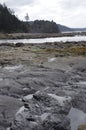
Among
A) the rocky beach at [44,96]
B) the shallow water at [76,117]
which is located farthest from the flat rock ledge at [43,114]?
the shallow water at [76,117]

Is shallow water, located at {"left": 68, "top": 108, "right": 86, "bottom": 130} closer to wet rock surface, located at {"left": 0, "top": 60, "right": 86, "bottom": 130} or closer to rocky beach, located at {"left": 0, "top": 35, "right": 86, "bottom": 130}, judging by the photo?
rocky beach, located at {"left": 0, "top": 35, "right": 86, "bottom": 130}

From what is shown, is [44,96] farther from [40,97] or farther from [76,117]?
[76,117]

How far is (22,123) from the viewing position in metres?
9.42

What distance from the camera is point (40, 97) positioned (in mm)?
11258

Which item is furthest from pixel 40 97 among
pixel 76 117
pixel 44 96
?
pixel 76 117

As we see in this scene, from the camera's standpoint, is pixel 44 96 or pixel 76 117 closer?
pixel 76 117

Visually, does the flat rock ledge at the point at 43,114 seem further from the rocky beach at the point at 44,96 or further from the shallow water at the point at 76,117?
the shallow water at the point at 76,117

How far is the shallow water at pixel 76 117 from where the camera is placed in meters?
10.4

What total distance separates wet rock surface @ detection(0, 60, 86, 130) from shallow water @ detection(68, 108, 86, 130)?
17cm

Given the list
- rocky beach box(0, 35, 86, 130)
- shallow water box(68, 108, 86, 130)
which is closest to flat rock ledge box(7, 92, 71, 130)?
rocky beach box(0, 35, 86, 130)

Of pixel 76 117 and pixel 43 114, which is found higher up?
pixel 43 114

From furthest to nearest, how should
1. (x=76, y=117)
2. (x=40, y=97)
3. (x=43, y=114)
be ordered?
1. (x=40, y=97)
2. (x=76, y=117)
3. (x=43, y=114)

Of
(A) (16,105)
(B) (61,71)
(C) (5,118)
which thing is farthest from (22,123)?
(B) (61,71)

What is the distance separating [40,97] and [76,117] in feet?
4.40
